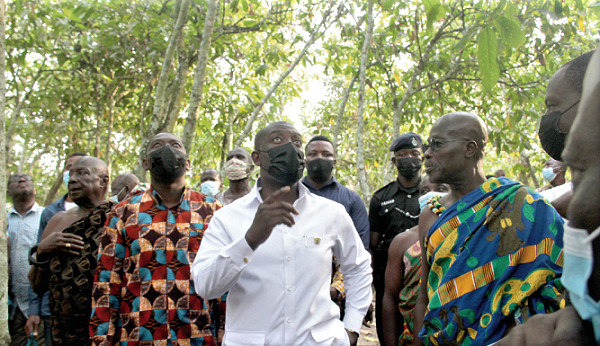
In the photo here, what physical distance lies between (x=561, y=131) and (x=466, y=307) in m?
0.83

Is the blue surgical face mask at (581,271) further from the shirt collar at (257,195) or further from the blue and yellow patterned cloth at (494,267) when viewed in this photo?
the shirt collar at (257,195)

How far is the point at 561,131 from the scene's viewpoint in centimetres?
172

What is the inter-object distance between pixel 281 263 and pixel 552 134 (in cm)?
134

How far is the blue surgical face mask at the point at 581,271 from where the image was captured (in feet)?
3.01

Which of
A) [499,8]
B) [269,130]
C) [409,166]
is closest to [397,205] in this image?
[409,166]

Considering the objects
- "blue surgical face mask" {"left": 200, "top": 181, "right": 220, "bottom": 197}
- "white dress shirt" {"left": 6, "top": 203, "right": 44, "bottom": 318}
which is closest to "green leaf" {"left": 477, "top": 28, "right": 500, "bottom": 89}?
"blue surgical face mask" {"left": 200, "top": 181, "right": 220, "bottom": 197}

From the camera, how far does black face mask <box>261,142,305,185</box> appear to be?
2.45m

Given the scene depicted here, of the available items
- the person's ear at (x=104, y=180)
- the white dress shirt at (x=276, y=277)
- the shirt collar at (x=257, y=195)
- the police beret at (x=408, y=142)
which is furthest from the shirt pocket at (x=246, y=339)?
the police beret at (x=408, y=142)

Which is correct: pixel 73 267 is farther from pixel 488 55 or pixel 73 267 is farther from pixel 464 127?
pixel 488 55

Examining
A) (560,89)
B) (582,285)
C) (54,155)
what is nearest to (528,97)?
(560,89)

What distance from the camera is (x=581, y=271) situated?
93cm

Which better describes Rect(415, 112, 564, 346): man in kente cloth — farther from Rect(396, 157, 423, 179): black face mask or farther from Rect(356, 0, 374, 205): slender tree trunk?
Rect(356, 0, 374, 205): slender tree trunk

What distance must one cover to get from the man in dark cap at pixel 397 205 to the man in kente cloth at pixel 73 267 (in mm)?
2470

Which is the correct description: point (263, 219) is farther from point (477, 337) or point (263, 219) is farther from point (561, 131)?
point (561, 131)
